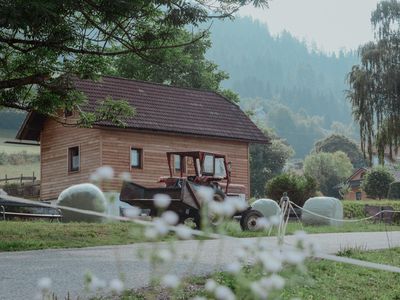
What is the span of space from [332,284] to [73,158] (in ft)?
87.0

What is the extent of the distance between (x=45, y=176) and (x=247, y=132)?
10687mm

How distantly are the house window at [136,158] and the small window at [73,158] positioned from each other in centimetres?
302

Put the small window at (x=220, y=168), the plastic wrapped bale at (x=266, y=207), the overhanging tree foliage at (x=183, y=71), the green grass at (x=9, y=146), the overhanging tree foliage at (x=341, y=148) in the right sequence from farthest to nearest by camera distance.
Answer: the overhanging tree foliage at (x=341, y=148) → the green grass at (x=9, y=146) → the overhanging tree foliage at (x=183, y=71) → the plastic wrapped bale at (x=266, y=207) → the small window at (x=220, y=168)

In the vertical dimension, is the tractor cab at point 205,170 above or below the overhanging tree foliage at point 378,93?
below

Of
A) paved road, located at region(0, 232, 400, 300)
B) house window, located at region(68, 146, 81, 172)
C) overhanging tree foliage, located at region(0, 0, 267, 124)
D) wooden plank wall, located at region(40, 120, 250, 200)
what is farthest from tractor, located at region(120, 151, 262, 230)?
house window, located at region(68, 146, 81, 172)

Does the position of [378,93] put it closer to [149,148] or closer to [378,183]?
[149,148]

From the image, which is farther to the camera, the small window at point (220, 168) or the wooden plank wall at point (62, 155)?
the wooden plank wall at point (62, 155)

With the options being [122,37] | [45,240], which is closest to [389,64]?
[122,37]

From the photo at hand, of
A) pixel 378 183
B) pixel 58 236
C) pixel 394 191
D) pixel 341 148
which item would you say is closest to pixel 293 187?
pixel 58 236

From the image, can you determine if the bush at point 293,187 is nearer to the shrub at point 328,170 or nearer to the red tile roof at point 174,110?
the red tile roof at point 174,110

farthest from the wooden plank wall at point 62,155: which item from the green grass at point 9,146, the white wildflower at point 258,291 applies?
the green grass at point 9,146

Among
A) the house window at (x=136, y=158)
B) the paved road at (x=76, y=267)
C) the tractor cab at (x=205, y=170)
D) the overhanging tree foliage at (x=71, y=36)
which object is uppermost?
the overhanging tree foliage at (x=71, y=36)

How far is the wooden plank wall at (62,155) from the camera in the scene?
33.2m

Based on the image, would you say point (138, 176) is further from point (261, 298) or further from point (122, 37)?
point (261, 298)
